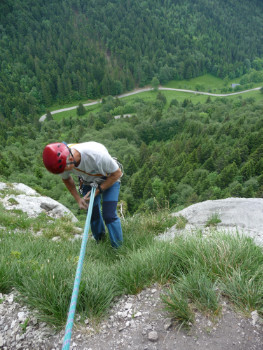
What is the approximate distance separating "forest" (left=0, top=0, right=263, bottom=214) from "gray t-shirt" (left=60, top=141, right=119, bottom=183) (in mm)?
9865

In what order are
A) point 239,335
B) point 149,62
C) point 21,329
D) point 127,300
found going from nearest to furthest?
point 239,335, point 21,329, point 127,300, point 149,62

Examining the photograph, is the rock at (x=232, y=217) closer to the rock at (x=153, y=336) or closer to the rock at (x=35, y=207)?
the rock at (x=153, y=336)

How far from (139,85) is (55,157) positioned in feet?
420

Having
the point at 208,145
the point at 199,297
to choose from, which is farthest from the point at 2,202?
the point at 208,145

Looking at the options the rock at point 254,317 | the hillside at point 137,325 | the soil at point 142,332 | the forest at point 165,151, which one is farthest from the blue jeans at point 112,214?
the forest at point 165,151

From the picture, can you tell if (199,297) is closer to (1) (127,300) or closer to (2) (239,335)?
(2) (239,335)

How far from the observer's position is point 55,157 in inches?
123

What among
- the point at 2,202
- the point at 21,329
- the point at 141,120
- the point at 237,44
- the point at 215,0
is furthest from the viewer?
the point at 215,0

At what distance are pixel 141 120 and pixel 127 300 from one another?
82.6 meters

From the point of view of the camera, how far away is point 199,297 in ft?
7.56

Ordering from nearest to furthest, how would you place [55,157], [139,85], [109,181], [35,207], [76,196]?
[55,157]
[109,181]
[76,196]
[35,207]
[139,85]

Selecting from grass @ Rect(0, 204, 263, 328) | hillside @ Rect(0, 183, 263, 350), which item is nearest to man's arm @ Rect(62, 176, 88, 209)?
grass @ Rect(0, 204, 263, 328)

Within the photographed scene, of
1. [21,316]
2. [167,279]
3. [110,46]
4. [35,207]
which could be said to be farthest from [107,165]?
[110,46]

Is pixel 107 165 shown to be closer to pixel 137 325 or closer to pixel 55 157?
pixel 55 157
